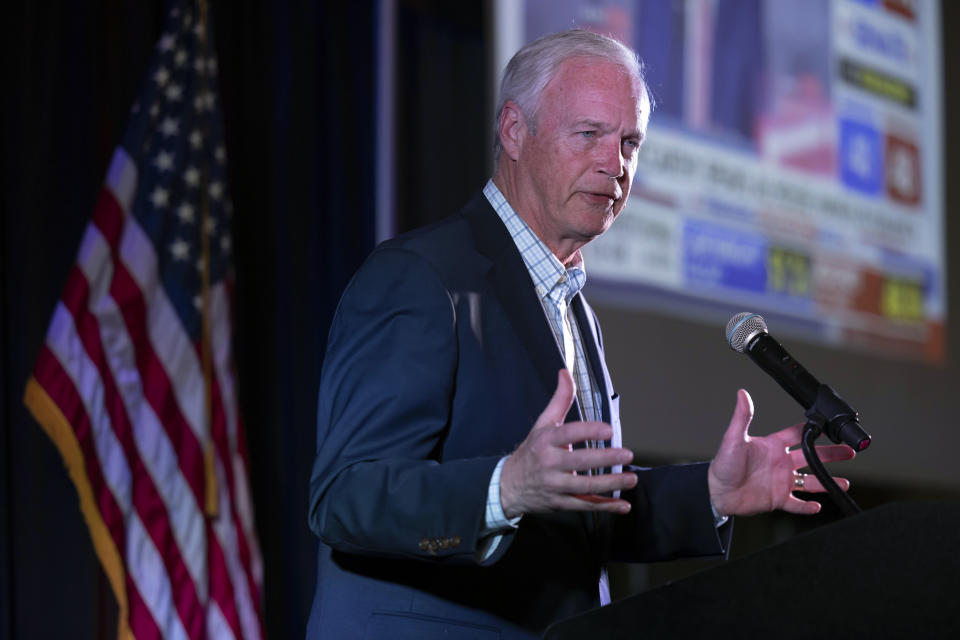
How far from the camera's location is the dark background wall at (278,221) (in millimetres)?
3203

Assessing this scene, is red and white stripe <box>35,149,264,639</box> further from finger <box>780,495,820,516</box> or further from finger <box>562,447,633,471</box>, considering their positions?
finger <box>562,447,633,471</box>

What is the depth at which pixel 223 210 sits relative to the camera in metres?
3.56

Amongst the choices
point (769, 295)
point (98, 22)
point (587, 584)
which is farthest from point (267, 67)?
point (587, 584)

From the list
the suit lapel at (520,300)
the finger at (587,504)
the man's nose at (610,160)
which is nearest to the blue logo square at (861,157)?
the man's nose at (610,160)

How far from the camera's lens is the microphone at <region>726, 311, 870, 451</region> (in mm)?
1432

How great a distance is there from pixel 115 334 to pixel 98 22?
1007 mm

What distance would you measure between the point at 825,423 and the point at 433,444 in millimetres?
519

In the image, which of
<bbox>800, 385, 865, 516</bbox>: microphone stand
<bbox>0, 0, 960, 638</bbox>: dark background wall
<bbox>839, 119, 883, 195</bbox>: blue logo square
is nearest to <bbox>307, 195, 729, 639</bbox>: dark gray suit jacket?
<bbox>800, 385, 865, 516</bbox>: microphone stand

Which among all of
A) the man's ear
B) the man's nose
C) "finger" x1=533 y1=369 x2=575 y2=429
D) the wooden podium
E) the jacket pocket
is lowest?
the jacket pocket

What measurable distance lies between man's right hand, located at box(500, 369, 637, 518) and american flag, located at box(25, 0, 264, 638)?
2158 mm

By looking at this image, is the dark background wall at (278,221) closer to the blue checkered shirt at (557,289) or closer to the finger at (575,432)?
the blue checkered shirt at (557,289)

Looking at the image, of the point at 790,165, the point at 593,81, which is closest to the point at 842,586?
the point at 593,81

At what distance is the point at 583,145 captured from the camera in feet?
6.01

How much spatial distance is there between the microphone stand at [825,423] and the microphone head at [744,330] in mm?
143
